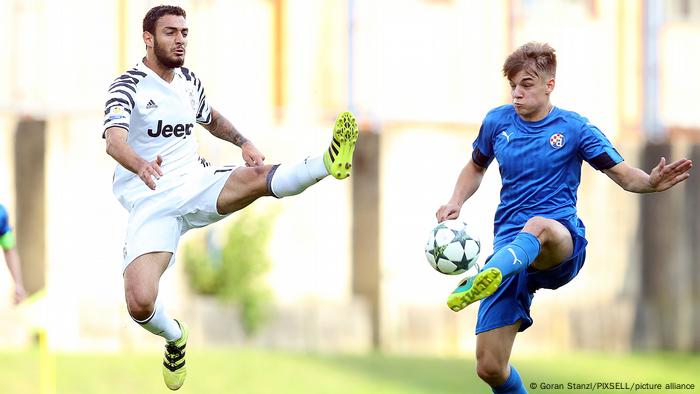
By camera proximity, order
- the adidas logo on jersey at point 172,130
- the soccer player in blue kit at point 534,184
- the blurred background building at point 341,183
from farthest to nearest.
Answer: the blurred background building at point 341,183 < the adidas logo on jersey at point 172,130 < the soccer player in blue kit at point 534,184

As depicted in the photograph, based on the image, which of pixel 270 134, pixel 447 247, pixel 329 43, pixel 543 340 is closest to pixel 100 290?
pixel 270 134

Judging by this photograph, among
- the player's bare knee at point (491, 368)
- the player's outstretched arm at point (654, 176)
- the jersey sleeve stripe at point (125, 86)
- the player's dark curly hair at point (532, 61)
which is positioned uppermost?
the player's dark curly hair at point (532, 61)

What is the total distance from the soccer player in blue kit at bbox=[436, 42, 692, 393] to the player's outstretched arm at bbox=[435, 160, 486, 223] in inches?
0.7

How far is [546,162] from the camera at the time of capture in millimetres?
9359

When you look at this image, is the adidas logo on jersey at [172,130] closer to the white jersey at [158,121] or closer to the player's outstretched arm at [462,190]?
the white jersey at [158,121]

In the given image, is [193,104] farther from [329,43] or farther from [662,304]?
[662,304]

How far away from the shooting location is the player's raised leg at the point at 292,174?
9508 millimetres

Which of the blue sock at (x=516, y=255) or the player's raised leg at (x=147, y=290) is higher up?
the blue sock at (x=516, y=255)

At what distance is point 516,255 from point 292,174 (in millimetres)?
1631

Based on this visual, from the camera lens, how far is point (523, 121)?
9523 millimetres

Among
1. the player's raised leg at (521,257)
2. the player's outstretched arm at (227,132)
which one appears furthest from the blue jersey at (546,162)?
the player's outstretched arm at (227,132)

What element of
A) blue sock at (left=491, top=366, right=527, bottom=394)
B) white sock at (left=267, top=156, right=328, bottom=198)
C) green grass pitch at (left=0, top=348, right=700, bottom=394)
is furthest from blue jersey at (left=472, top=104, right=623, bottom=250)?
green grass pitch at (left=0, top=348, right=700, bottom=394)

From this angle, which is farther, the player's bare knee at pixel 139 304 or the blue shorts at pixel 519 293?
the player's bare knee at pixel 139 304

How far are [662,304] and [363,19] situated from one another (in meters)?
5.88
